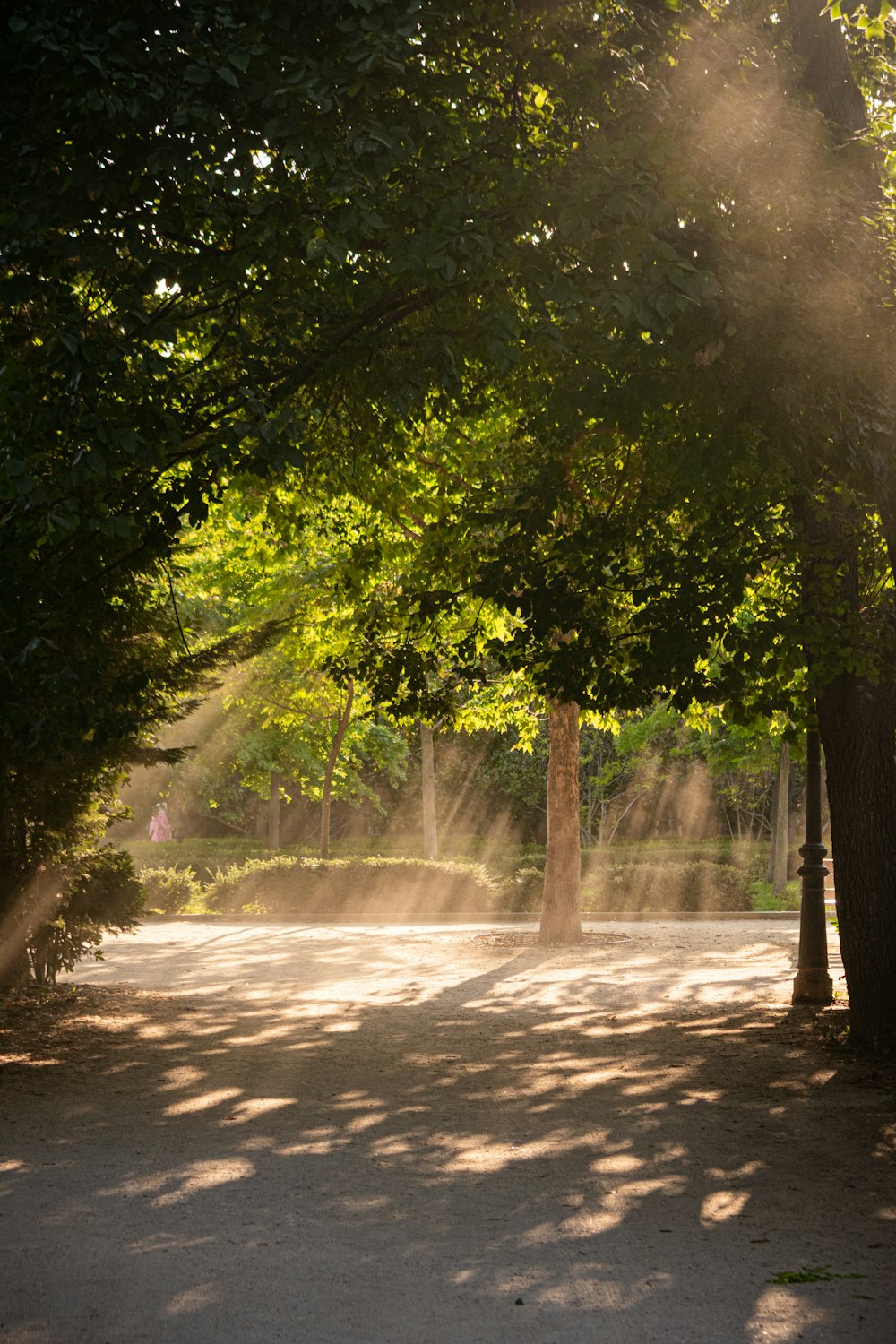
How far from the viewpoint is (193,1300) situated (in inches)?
169

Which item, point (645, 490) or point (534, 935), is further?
point (534, 935)

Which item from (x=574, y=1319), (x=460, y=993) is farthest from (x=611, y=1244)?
(x=460, y=993)

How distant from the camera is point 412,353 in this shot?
8.13 m

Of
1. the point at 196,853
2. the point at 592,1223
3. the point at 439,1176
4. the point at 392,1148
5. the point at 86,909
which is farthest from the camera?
the point at 196,853

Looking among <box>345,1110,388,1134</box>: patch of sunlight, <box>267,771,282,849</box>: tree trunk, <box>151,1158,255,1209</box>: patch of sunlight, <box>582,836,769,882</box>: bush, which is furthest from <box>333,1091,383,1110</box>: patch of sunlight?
<box>267,771,282,849</box>: tree trunk

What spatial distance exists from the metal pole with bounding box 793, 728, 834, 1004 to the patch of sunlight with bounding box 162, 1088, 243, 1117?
17.5 feet

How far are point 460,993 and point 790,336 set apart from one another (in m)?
8.94

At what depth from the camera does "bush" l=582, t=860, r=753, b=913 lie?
25.1 metres

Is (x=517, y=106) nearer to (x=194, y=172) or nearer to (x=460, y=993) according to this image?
(x=194, y=172)

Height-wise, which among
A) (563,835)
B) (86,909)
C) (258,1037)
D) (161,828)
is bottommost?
(258,1037)

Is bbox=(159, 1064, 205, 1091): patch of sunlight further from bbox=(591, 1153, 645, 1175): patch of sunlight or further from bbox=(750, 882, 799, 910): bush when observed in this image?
bbox=(750, 882, 799, 910): bush

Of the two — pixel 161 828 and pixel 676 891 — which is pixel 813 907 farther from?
pixel 161 828

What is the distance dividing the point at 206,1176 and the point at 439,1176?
3.63 feet

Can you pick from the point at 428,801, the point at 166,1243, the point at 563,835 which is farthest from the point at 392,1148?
the point at 428,801
